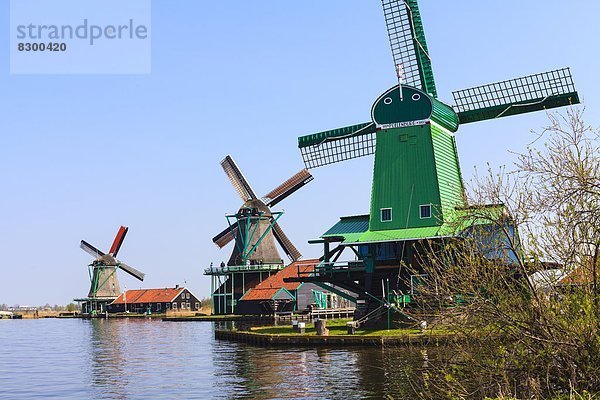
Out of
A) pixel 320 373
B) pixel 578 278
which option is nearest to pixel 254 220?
pixel 320 373

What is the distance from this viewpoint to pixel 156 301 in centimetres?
10006

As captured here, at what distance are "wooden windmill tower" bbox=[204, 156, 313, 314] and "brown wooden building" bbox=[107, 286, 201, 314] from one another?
23.9 m

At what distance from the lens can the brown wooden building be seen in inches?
3905

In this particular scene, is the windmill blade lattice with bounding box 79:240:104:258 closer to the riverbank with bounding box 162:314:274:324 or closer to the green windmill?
the riverbank with bounding box 162:314:274:324

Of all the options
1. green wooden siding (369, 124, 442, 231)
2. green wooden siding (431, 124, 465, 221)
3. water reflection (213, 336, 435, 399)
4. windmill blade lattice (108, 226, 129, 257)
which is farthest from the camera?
windmill blade lattice (108, 226, 129, 257)

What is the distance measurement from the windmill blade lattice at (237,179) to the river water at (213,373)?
36006 millimetres

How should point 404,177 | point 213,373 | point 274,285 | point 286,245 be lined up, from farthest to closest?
point 286,245, point 274,285, point 404,177, point 213,373

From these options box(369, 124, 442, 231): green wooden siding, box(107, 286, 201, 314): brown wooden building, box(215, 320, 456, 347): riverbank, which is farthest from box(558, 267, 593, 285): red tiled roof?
box(107, 286, 201, 314): brown wooden building

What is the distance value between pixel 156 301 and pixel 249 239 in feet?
104

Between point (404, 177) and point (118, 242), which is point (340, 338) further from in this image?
point (118, 242)

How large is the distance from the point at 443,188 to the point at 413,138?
10.1 feet

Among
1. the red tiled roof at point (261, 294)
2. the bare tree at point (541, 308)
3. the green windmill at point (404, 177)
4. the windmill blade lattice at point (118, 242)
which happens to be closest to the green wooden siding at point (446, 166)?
the green windmill at point (404, 177)

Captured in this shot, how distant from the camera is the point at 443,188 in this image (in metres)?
36.6

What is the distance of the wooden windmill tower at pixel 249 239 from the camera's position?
241 ft
